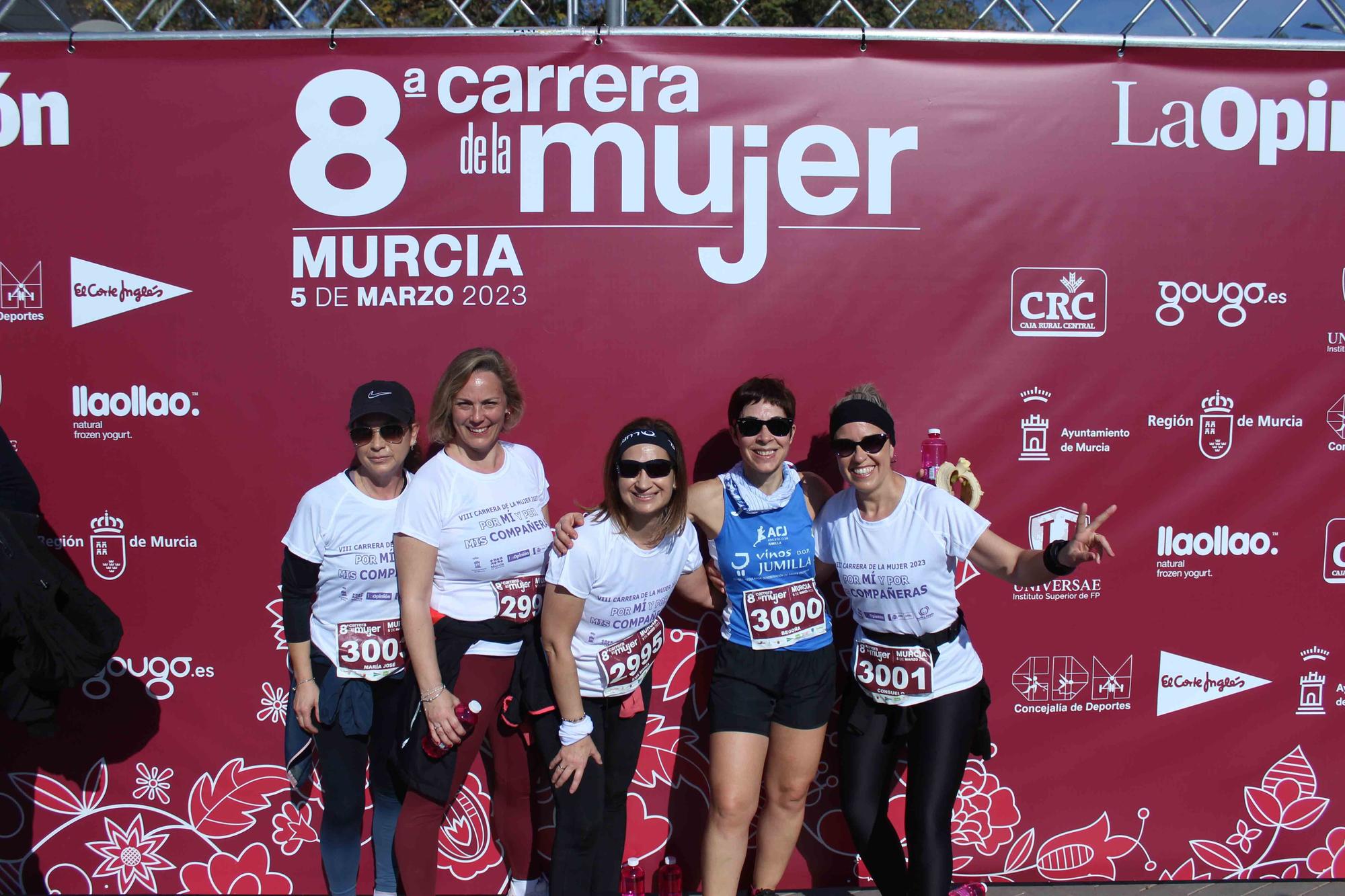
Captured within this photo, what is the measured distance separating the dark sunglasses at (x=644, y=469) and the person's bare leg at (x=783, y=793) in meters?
0.97

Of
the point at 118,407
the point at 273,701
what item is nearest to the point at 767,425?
the point at 273,701

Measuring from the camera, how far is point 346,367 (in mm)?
3305

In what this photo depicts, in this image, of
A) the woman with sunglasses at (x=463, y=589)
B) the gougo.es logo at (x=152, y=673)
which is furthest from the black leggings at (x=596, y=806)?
the gougo.es logo at (x=152, y=673)

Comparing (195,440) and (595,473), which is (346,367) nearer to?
(195,440)

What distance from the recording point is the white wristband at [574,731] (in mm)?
2668

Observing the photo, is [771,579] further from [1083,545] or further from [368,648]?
[368,648]

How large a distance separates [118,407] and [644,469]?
2.07m

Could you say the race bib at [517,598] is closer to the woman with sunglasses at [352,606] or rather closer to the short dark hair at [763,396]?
the woman with sunglasses at [352,606]

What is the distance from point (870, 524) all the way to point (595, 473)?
1.06 meters

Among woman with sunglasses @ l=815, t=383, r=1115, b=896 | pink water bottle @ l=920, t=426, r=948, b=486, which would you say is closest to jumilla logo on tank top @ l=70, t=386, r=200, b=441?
woman with sunglasses @ l=815, t=383, r=1115, b=896

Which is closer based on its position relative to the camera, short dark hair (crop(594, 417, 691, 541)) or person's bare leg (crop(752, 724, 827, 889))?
short dark hair (crop(594, 417, 691, 541))

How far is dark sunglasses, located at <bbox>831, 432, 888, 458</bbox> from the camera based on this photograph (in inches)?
108

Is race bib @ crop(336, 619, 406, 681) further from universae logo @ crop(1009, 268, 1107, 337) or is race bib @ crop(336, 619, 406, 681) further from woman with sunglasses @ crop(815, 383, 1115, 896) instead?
Answer: universae logo @ crop(1009, 268, 1107, 337)

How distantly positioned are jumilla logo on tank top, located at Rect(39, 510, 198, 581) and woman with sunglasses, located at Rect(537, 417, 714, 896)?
1.61 m
